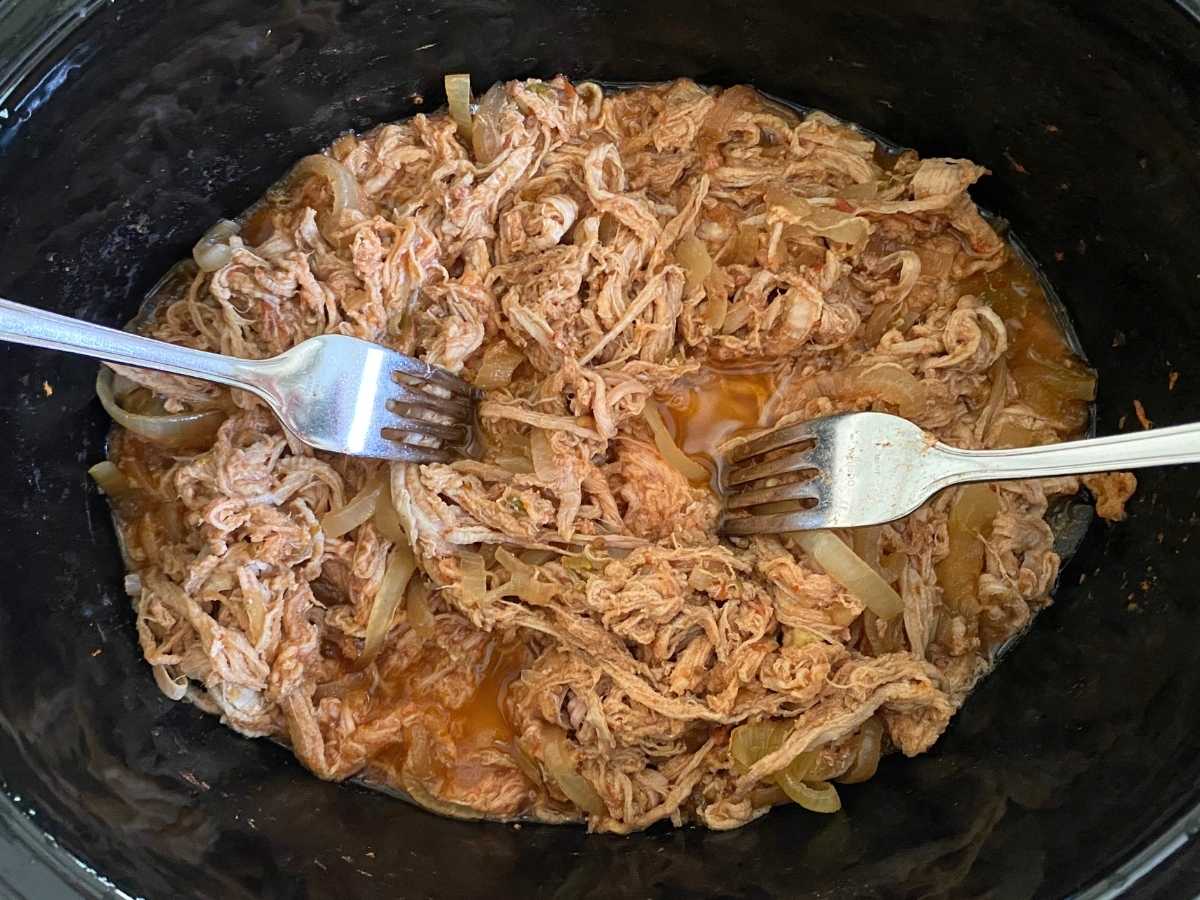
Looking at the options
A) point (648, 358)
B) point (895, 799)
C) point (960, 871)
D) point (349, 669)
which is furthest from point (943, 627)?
point (349, 669)

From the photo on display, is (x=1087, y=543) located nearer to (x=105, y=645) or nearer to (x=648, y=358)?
(x=648, y=358)

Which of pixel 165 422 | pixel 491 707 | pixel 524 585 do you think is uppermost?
pixel 165 422

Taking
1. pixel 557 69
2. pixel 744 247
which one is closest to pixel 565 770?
pixel 744 247

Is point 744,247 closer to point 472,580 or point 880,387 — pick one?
point 880,387

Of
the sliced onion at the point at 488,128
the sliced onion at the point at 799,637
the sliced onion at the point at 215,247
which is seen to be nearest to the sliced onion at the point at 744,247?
the sliced onion at the point at 488,128

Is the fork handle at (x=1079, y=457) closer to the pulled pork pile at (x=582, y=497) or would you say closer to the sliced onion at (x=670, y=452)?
the pulled pork pile at (x=582, y=497)
